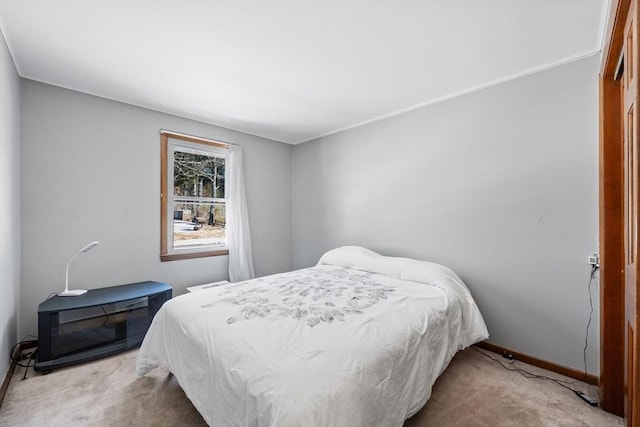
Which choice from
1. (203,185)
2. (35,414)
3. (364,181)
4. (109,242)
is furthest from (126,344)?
(364,181)

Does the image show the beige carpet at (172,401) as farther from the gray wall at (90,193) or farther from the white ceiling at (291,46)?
the white ceiling at (291,46)

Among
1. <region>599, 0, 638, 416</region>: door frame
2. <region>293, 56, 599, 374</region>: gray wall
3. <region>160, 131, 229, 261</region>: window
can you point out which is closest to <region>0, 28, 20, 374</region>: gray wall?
<region>160, 131, 229, 261</region>: window

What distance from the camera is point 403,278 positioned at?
2586 mm

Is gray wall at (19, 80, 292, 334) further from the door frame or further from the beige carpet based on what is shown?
the door frame

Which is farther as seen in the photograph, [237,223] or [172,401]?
[237,223]

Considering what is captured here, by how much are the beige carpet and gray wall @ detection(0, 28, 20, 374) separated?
0.39 m

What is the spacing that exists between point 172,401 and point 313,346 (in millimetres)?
1242

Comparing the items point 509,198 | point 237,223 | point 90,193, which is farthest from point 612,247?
point 90,193

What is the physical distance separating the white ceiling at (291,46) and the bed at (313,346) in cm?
182

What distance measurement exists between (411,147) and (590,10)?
5.35ft

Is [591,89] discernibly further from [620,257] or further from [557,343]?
[557,343]

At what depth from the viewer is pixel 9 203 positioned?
2.02 metres

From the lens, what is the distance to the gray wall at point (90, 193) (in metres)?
2.45

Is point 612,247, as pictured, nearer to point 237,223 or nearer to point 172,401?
point 172,401
